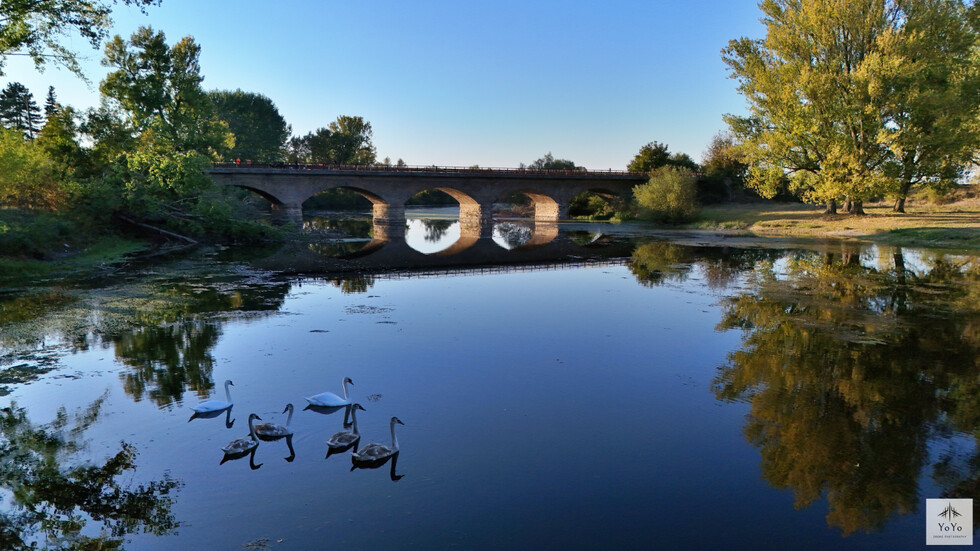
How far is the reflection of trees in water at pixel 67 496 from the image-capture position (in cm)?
683

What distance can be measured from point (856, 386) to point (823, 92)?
128ft

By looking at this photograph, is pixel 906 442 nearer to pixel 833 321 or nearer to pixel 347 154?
pixel 833 321

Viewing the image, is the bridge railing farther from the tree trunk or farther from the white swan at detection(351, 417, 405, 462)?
the white swan at detection(351, 417, 405, 462)

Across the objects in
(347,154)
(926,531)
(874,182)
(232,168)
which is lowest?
(926,531)

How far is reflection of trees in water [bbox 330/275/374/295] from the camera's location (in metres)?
23.5

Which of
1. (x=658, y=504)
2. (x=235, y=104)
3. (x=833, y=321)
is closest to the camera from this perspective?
(x=658, y=504)

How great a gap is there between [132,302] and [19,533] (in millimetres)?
14234

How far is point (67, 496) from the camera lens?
762cm

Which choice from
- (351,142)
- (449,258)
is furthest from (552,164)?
(449,258)

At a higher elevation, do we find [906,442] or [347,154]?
[347,154]

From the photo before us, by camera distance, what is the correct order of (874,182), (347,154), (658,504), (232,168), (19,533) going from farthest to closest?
(347,154) → (232,168) → (874,182) → (658,504) → (19,533)

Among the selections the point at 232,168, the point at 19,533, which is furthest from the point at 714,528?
the point at 232,168

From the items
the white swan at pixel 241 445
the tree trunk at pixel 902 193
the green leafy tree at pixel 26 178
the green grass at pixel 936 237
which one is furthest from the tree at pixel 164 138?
the tree trunk at pixel 902 193

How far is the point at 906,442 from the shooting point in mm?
9258
